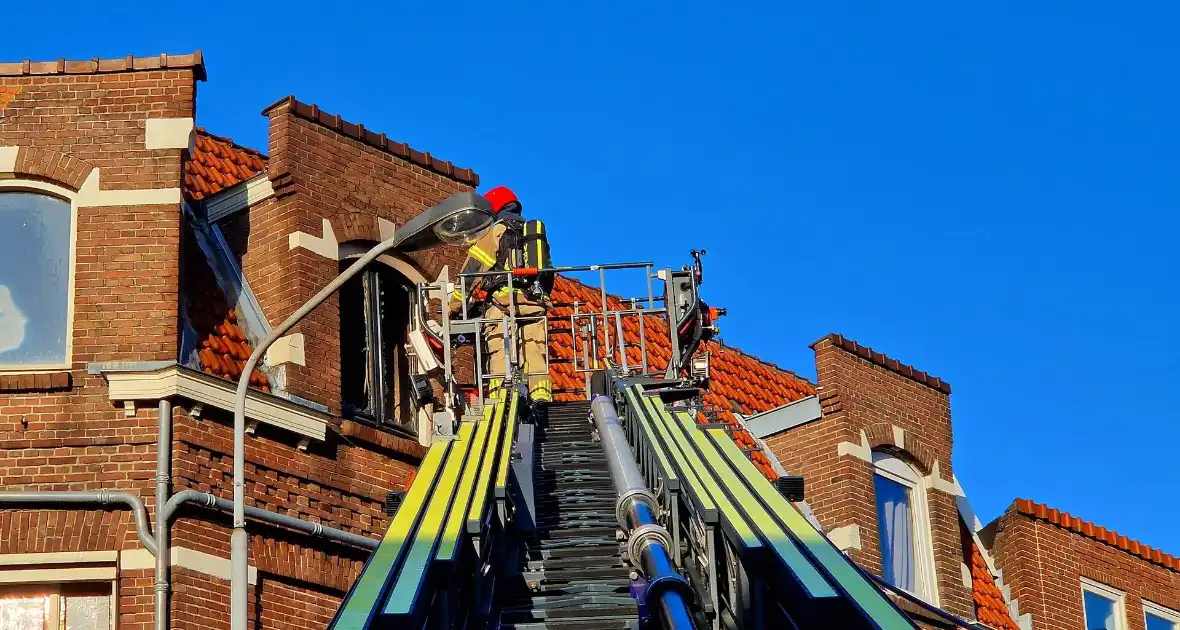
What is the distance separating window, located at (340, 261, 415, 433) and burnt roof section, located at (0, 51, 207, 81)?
3032mm

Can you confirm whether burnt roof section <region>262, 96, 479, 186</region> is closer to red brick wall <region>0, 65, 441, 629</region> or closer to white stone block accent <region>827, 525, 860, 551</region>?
red brick wall <region>0, 65, 441, 629</region>

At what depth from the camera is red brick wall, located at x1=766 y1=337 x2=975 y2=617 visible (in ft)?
85.3

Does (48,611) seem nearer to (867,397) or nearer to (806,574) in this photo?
(806,574)

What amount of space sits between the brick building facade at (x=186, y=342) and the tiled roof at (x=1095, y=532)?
115 inches

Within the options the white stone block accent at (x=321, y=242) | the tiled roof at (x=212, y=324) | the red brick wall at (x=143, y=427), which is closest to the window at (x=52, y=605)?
the red brick wall at (x=143, y=427)

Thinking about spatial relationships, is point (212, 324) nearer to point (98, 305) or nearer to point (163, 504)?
point (98, 305)

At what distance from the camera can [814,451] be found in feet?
87.5

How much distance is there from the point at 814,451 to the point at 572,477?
8.92 metres

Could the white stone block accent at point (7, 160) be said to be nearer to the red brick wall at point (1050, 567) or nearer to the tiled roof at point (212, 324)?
the tiled roof at point (212, 324)

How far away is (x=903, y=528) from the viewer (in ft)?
88.8

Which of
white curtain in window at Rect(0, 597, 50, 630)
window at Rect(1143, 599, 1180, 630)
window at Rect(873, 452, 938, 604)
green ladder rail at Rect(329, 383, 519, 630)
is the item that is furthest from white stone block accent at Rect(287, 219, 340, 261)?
window at Rect(1143, 599, 1180, 630)

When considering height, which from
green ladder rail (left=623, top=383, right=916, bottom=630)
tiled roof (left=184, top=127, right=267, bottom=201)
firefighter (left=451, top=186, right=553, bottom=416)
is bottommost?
green ladder rail (left=623, top=383, right=916, bottom=630)

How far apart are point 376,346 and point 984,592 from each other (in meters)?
9.25

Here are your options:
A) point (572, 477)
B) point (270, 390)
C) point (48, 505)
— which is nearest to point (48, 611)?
point (48, 505)
